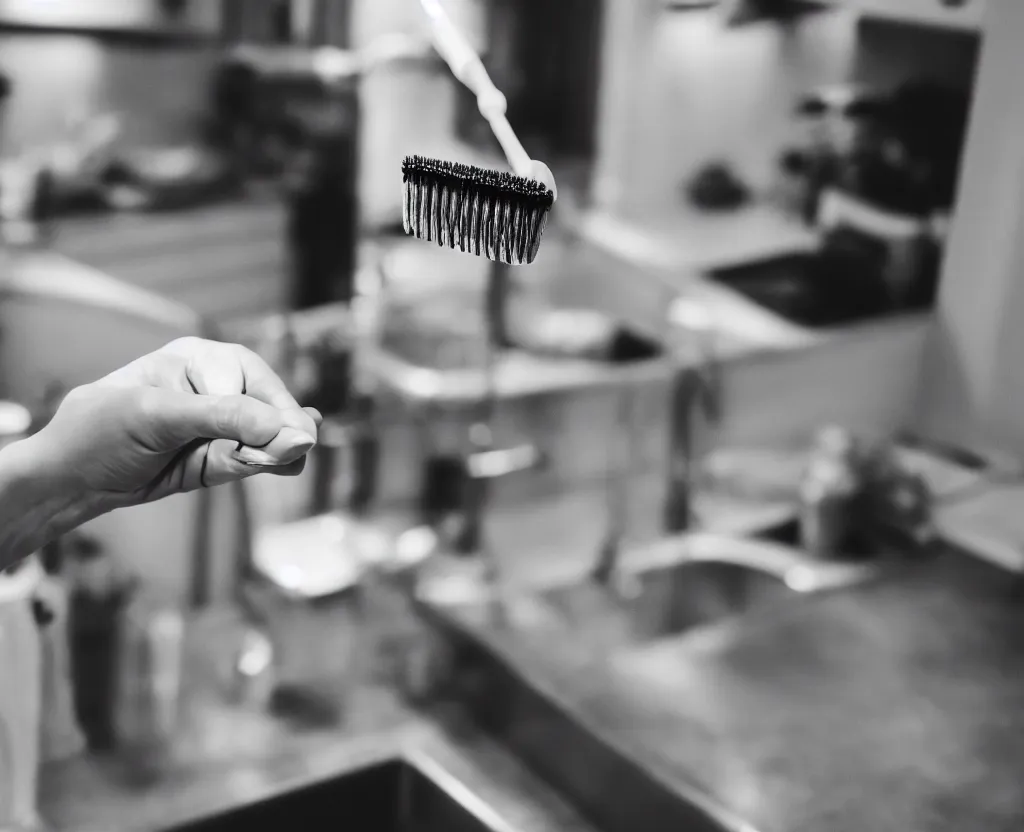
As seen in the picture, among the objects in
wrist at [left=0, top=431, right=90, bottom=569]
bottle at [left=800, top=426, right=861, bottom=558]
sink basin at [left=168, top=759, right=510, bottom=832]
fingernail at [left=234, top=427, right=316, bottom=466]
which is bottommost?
sink basin at [left=168, top=759, right=510, bottom=832]

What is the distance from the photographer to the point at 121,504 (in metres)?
0.79

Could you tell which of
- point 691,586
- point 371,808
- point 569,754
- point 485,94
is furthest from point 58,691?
point 691,586

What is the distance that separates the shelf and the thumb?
1536 millimetres

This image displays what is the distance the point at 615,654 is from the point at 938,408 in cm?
107

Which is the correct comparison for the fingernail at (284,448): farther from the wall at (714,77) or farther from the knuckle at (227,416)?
the wall at (714,77)

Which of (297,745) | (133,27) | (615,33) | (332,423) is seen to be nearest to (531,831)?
(297,745)

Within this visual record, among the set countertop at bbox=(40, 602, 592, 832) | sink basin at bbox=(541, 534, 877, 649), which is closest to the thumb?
countertop at bbox=(40, 602, 592, 832)

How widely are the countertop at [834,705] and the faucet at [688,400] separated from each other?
374mm

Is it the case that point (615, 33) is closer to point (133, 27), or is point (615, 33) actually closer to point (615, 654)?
point (133, 27)

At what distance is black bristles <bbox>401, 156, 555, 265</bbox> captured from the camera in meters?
0.67

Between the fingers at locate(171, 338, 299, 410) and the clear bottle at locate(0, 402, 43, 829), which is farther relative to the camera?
the clear bottle at locate(0, 402, 43, 829)

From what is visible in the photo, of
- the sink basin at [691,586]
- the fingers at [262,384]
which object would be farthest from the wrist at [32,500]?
the sink basin at [691,586]

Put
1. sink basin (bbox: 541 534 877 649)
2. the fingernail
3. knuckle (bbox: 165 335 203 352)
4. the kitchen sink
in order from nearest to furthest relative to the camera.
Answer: the fingernail
knuckle (bbox: 165 335 203 352)
sink basin (bbox: 541 534 877 649)
the kitchen sink

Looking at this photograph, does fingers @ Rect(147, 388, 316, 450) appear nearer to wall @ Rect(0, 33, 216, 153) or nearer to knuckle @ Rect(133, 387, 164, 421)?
knuckle @ Rect(133, 387, 164, 421)
